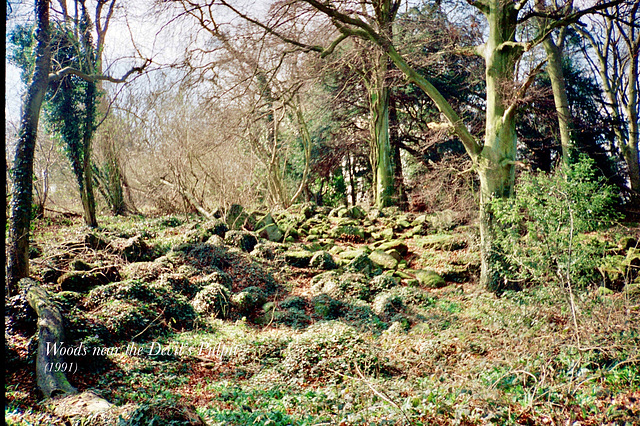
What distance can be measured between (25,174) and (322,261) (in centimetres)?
642

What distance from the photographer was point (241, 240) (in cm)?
1150

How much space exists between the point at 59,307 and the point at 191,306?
222 centimetres

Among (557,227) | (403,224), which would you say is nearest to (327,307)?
(557,227)

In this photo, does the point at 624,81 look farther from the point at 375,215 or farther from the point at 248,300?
the point at 248,300

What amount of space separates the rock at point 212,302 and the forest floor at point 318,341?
26 millimetres

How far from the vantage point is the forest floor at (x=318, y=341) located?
3.99 m

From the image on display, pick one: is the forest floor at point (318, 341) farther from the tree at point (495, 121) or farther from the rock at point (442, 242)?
the tree at point (495, 121)

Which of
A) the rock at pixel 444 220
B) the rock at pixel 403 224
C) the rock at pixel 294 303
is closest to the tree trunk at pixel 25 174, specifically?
the rock at pixel 294 303

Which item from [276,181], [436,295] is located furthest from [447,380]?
[276,181]

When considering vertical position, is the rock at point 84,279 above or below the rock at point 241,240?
below

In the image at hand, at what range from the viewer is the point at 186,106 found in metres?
A: 14.5

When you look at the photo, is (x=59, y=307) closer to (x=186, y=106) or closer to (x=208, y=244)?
(x=208, y=244)

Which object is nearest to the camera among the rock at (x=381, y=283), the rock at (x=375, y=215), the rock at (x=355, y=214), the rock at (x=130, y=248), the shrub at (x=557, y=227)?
the shrub at (x=557, y=227)

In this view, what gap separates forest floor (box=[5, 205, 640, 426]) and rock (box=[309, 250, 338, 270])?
0.14ft
